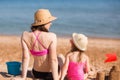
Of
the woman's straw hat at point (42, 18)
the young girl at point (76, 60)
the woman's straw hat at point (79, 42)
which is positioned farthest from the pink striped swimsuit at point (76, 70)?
the woman's straw hat at point (42, 18)

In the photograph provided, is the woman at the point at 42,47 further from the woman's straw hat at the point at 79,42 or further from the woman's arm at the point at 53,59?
the woman's straw hat at the point at 79,42

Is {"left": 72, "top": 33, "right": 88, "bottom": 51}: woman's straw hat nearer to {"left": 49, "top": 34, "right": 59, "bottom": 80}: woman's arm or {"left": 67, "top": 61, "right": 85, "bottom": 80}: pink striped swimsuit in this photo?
{"left": 67, "top": 61, "right": 85, "bottom": 80}: pink striped swimsuit

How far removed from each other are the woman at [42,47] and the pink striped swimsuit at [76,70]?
0.92 feet

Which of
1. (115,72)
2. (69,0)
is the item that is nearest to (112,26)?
(115,72)

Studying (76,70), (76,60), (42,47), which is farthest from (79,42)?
(42,47)

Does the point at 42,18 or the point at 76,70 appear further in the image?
the point at 76,70

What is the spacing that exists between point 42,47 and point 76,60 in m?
0.52

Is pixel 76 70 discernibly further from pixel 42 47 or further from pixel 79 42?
pixel 42 47

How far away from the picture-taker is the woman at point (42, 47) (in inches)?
221

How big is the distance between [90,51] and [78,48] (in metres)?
4.45

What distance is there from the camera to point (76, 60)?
19.1ft

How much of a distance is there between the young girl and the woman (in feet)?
0.75

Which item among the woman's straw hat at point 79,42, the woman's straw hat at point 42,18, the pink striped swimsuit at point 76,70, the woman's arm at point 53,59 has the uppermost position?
the woman's straw hat at point 42,18

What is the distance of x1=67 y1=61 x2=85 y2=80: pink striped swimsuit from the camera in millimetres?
5836
